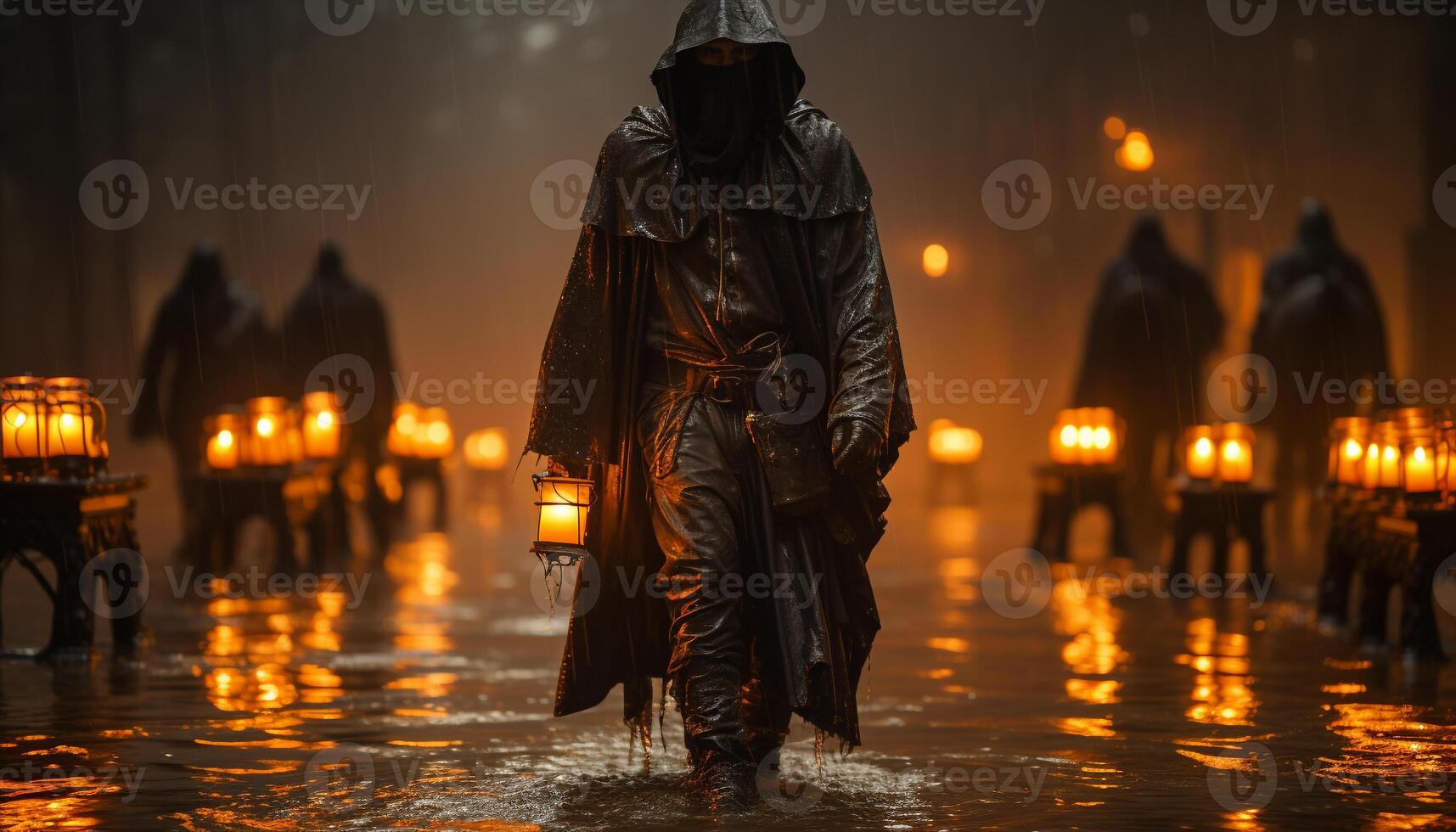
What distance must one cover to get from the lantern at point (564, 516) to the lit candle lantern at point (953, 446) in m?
11.8

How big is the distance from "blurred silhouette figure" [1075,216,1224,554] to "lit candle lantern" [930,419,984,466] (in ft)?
9.18

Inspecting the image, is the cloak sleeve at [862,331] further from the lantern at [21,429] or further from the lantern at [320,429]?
the lantern at [320,429]

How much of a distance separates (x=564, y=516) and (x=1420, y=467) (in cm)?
390

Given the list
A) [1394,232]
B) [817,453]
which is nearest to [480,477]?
[1394,232]

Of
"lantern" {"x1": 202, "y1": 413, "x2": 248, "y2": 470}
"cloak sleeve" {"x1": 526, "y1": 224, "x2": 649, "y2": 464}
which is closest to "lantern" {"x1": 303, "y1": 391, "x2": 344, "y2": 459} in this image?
"lantern" {"x1": 202, "y1": 413, "x2": 248, "y2": 470}

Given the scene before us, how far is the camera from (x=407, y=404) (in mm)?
13508

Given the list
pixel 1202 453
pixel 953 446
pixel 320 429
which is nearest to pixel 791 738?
pixel 1202 453

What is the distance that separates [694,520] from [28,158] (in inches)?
367

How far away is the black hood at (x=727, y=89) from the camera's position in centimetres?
434

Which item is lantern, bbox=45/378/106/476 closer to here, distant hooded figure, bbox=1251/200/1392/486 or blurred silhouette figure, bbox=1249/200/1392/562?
blurred silhouette figure, bbox=1249/200/1392/562

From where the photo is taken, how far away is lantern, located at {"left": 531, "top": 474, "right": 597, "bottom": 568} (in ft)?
14.8

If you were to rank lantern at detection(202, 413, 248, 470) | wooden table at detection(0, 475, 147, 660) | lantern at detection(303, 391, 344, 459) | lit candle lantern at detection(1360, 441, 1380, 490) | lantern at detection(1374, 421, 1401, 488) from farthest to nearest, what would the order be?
lantern at detection(303, 391, 344, 459) → lantern at detection(202, 413, 248, 470) → lit candle lantern at detection(1360, 441, 1380, 490) → lantern at detection(1374, 421, 1401, 488) → wooden table at detection(0, 475, 147, 660)

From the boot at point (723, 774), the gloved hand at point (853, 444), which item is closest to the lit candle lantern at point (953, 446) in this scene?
the gloved hand at point (853, 444)

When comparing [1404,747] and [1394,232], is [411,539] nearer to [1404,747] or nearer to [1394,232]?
[1394,232]
